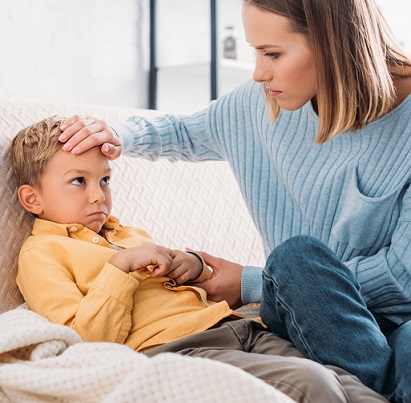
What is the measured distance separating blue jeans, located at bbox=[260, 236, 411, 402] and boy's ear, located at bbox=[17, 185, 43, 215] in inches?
17.1

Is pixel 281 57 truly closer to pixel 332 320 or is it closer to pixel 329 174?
pixel 329 174

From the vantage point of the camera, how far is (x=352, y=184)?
47.4 inches

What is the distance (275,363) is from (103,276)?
0.34 m

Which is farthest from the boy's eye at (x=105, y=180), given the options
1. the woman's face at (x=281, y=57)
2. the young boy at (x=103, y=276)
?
the woman's face at (x=281, y=57)

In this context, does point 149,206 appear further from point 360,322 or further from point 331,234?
point 360,322

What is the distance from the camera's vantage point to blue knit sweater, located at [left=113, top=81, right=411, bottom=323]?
116 cm

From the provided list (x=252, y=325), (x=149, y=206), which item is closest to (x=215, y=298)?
(x=252, y=325)

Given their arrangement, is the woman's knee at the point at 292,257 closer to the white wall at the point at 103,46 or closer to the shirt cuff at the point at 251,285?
the shirt cuff at the point at 251,285

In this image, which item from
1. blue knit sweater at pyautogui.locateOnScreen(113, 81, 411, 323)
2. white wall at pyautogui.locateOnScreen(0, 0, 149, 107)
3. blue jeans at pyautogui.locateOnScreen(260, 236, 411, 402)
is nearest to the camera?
blue jeans at pyautogui.locateOnScreen(260, 236, 411, 402)

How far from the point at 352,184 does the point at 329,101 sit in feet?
0.50

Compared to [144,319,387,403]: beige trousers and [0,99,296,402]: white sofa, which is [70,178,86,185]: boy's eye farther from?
[144,319,387,403]: beige trousers

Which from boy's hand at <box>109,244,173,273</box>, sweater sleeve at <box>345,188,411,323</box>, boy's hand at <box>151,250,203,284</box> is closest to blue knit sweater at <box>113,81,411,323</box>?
sweater sleeve at <box>345,188,411,323</box>

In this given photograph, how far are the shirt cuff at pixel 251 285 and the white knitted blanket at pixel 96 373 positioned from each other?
0.41m

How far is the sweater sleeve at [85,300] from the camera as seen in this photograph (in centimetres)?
104
